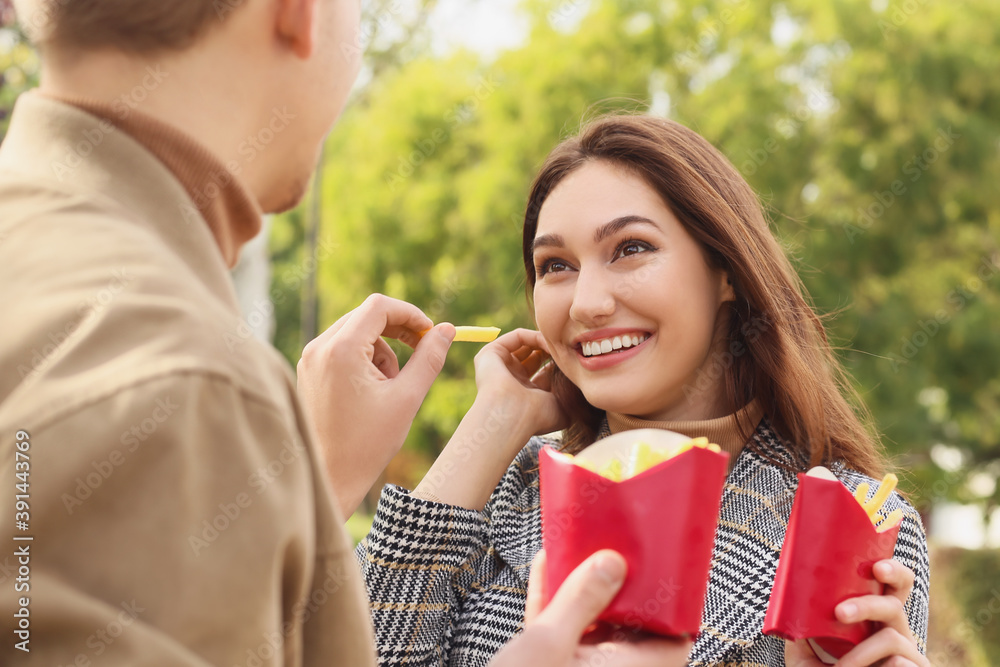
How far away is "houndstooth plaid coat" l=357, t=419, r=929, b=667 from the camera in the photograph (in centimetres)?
226

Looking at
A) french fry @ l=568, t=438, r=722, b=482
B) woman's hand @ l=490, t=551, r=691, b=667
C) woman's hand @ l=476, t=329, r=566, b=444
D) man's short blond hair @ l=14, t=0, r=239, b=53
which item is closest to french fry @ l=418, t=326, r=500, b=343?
woman's hand @ l=476, t=329, r=566, b=444

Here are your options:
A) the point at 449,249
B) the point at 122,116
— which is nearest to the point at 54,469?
the point at 122,116

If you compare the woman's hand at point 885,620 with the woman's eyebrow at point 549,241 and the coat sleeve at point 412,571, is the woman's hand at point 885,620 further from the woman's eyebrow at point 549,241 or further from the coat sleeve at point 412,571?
the woman's eyebrow at point 549,241

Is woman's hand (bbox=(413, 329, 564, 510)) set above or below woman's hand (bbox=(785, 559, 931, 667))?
below

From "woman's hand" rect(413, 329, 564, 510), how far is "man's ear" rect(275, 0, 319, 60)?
1.62 meters

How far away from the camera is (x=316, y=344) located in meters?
2.37

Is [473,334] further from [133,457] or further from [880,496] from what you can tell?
[133,457]

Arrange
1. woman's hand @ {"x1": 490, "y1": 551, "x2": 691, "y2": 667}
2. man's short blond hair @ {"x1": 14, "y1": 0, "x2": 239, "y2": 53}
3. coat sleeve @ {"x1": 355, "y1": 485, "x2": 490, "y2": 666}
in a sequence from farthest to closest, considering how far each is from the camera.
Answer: coat sleeve @ {"x1": 355, "y1": 485, "x2": 490, "y2": 666} < woman's hand @ {"x1": 490, "y1": 551, "x2": 691, "y2": 667} < man's short blond hair @ {"x1": 14, "y1": 0, "x2": 239, "y2": 53}

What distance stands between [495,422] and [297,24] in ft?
5.82

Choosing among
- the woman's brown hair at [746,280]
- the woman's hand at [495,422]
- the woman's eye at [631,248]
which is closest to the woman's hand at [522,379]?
the woman's hand at [495,422]

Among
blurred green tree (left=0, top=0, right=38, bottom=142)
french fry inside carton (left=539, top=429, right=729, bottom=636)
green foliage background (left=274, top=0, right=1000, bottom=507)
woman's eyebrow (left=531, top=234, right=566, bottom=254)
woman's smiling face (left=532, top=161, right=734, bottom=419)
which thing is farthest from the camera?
green foliage background (left=274, top=0, right=1000, bottom=507)

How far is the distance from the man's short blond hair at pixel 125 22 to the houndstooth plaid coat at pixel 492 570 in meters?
1.59

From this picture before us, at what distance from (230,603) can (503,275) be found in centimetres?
972

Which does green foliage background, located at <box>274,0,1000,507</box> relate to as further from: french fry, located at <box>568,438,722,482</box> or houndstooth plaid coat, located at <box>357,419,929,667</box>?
french fry, located at <box>568,438,722,482</box>
